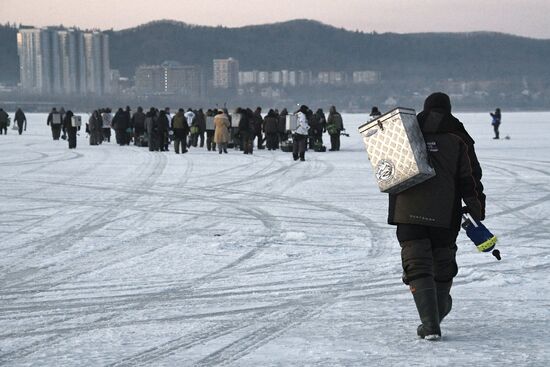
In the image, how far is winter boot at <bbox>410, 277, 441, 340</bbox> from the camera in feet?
16.7

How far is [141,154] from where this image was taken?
84.3 ft

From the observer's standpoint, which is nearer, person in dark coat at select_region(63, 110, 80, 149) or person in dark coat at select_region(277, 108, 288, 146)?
person in dark coat at select_region(277, 108, 288, 146)

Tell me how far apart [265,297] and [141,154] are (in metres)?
19.6

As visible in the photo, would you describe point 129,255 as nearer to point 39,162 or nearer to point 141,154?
point 39,162

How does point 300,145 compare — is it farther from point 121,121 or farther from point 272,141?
point 121,121

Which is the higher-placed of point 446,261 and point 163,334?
point 446,261

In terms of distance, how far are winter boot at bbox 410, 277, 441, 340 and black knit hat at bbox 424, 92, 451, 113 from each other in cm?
94

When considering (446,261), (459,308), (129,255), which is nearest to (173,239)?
(129,255)

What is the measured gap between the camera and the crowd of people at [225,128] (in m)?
25.4

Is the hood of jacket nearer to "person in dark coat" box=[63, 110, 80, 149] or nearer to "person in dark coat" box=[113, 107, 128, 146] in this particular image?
"person in dark coat" box=[63, 110, 80, 149]

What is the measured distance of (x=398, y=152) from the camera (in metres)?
5.03

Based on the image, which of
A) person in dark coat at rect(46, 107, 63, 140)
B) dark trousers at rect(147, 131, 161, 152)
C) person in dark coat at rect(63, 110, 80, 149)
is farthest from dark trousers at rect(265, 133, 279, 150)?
person in dark coat at rect(46, 107, 63, 140)

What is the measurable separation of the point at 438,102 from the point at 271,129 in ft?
72.8

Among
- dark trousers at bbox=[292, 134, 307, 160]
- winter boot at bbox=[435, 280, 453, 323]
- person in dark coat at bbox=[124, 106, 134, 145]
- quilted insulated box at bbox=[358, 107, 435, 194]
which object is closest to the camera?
quilted insulated box at bbox=[358, 107, 435, 194]
